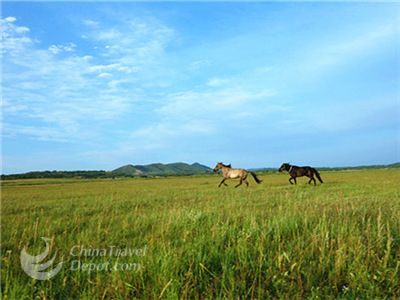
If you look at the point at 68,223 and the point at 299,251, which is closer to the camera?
the point at 299,251

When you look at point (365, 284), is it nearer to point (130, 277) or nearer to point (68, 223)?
point (130, 277)

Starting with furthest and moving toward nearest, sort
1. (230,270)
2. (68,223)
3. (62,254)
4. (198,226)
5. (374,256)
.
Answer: (68,223), (198,226), (62,254), (374,256), (230,270)

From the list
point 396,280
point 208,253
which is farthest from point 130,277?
point 396,280

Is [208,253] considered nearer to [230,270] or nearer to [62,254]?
[230,270]

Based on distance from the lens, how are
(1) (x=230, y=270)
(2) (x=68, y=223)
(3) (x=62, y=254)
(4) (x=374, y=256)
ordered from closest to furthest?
(1) (x=230, y=270)
(4) (x=374, y=256)
(3) (x=62, y=254)
(2) (x=68, y=223)

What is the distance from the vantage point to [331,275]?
4105mm

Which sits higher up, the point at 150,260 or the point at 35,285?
the point at 150,260

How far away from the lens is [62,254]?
5.14 metres

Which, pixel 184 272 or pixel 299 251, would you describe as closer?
pixel 184 272

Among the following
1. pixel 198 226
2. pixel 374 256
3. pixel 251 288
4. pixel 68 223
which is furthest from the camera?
pixel 68 223

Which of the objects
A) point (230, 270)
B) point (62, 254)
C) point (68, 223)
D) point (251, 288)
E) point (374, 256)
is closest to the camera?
point (251, 288)

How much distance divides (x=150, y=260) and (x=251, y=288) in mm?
1772

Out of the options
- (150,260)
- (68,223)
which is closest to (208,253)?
(150,260)

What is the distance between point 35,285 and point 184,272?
2637 mm
